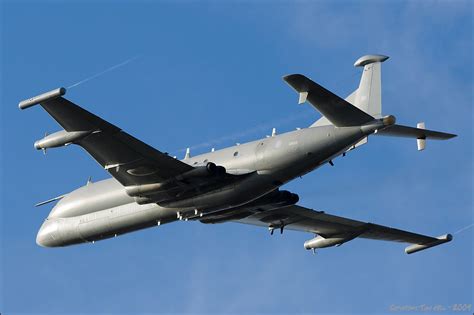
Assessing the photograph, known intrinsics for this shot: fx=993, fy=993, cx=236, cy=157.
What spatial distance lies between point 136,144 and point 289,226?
41.6 feet

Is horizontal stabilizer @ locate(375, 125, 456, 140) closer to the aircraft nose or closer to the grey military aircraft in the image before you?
the grey military aircraft

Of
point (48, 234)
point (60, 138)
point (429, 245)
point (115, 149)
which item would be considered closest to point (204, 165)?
point (115, 149)

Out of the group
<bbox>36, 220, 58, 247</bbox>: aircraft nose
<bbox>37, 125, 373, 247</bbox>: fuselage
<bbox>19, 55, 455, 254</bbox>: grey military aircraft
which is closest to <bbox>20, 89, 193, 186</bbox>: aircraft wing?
<bbox>19, 55, 455, 254</bbox>: grey military aircraft

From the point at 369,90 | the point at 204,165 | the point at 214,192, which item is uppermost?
the point at 369,90

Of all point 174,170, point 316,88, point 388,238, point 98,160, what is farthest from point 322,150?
point 388,238

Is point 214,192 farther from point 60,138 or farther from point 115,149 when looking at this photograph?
point 60,138

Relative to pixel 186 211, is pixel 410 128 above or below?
above

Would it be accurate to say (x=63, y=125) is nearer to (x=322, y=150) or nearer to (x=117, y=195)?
(x=117, y=195)

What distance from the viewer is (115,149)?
42.4 meters

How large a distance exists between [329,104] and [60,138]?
36.5 feet

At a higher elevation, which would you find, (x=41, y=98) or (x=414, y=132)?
(x=414, y=132)

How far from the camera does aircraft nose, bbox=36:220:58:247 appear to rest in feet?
160

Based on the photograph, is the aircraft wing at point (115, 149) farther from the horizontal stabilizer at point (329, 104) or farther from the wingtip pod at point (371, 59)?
the wingtip pod at point (371, 59)

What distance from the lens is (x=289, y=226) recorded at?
51.7 meters
